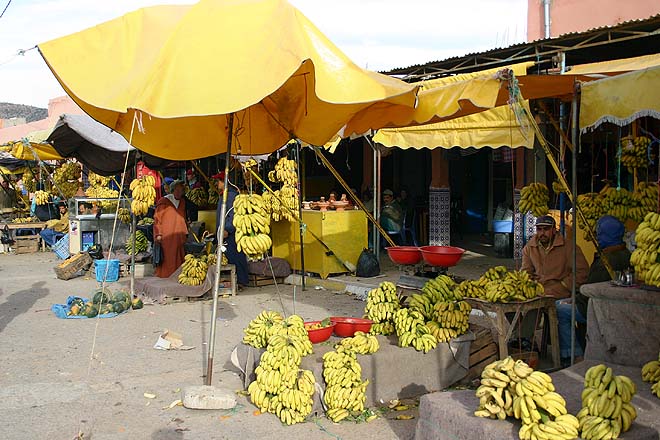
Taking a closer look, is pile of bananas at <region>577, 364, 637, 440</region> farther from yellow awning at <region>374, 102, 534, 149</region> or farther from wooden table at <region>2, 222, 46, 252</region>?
wooden table at <region>2, 222, 46, 252</region>

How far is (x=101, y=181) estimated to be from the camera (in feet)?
59.5

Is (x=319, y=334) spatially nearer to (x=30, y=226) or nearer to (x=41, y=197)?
(x=30, y=226)

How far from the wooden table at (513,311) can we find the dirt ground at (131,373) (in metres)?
1.29

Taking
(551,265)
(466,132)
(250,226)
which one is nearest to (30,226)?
(466,132)

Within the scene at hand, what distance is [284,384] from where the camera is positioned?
5.02m

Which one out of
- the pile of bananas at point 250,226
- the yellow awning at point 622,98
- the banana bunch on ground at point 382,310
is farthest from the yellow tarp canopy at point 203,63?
the banana bunch on ground at point 382,310

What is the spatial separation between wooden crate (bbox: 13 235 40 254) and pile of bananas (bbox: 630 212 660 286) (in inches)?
676

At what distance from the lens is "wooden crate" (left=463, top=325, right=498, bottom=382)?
5.93 m

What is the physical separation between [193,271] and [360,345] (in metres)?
5.46

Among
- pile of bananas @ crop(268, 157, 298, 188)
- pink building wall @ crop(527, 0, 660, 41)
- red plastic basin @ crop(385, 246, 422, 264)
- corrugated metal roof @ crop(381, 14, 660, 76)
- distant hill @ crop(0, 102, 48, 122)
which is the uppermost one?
distant hill @ crop(0, 102, 48, 122)

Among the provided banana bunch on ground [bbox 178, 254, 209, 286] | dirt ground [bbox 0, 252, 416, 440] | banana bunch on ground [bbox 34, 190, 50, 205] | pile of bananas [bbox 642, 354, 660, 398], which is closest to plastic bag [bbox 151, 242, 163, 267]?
banana bunch on ground [bbox 178, 254, 209, 286]

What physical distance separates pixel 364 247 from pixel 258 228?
626cm

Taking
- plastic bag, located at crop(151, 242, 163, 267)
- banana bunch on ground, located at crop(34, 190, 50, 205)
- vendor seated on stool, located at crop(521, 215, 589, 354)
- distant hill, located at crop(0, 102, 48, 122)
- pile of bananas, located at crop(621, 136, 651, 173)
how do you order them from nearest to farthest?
vendor seated on stool, located at crop(521, 215, 589, 354)
pile of bananas, located at crop(621, 136, 651, 173)
plastic bag, located at crop(151, 242, 163, 267)
banana bunch on ground, located at crop(34, 190, 50, 205)
distant hill, located at crop(0, 102, 48, 122)

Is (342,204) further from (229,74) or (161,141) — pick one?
(229,74)
